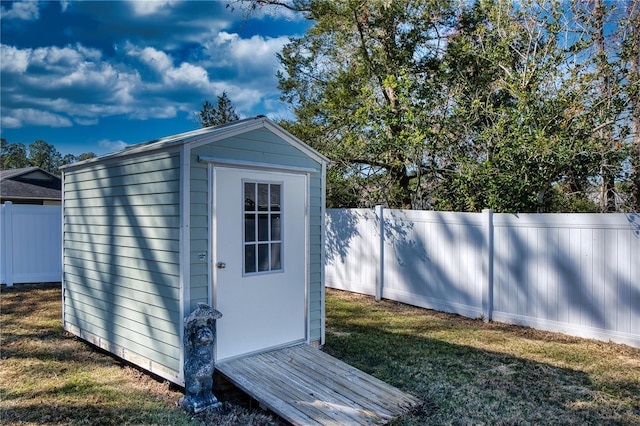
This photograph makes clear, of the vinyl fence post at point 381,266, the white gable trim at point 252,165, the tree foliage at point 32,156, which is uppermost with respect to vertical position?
the tree foliage at point 32,156

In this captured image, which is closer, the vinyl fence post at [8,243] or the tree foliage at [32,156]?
the vinyl fence post at [8,243]

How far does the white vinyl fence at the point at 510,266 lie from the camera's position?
14.7 feet

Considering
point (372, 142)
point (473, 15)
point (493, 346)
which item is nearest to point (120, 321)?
point (493, 346)

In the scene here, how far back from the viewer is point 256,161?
151 inches

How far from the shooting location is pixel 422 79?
858 cm

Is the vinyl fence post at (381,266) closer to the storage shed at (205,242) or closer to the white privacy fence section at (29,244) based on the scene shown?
the storage shed at (205,242)

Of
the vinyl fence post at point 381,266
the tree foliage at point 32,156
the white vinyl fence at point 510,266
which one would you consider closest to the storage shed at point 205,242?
the white vinyl fence at point 510,266

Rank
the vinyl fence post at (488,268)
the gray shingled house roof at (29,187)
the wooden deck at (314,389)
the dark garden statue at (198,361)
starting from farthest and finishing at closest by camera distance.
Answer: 1. the gray shingled house roof at (29,187)
2. the vinyl fence post at (488,268)
3. the dark garden statue at (198,361)
4. the wooden deck at (314,389)

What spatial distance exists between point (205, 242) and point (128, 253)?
103cm

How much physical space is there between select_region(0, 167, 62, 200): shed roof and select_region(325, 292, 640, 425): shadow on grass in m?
14.2

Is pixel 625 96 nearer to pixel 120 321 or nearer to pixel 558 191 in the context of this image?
pixel 558 191

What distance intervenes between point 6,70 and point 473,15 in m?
14.6

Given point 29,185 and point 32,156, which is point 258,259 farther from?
point 32,156

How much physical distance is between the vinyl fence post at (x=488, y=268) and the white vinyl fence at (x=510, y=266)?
13mm
